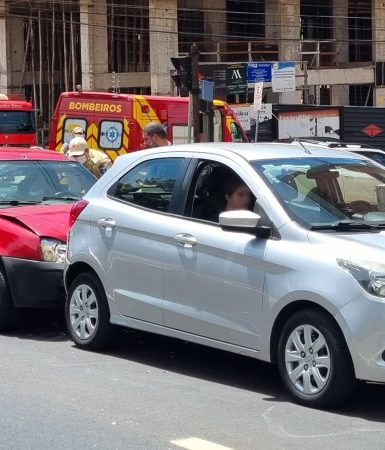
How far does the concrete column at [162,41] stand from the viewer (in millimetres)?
41812

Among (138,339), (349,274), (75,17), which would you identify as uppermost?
(75,17)

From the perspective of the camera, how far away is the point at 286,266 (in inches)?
251

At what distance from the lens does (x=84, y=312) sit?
8273 millimetres

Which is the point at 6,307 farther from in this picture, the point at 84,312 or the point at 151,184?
the point at 151,184

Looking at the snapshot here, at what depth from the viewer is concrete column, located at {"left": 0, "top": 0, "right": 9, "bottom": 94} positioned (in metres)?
44.2

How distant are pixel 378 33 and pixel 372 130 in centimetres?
1343

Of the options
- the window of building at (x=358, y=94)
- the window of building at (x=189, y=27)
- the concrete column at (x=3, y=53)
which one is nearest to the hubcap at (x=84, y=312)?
the concrete column at (x=3, y=53)

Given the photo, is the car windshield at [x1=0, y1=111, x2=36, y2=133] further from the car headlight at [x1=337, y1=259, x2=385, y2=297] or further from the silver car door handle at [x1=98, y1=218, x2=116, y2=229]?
the car headlight at [x1=337, y1=259, x2=385, y2=297]

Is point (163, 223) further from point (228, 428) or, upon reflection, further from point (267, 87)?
point (267, 87)

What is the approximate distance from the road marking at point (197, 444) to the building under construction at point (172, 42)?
36524 mm

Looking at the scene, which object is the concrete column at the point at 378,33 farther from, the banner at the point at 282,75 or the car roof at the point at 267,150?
the car roof at the point at 267,150

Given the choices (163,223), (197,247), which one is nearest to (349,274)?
(197,247)

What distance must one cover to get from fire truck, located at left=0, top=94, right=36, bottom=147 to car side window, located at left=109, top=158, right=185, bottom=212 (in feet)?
86.1

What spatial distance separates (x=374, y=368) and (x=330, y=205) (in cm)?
145
